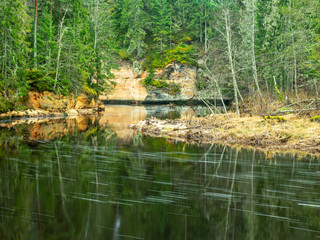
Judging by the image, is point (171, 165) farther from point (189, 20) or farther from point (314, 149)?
point (189, 20)

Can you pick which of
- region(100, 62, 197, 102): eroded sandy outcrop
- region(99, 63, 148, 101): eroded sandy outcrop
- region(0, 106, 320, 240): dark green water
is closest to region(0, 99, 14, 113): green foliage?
region(0, 106, 320, 240): dark green water

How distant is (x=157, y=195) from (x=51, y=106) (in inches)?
918

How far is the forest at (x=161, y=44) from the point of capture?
19438 mm

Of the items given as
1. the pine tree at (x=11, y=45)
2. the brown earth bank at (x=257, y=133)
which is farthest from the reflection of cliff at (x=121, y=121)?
the pine tree at (x=11, y=45)

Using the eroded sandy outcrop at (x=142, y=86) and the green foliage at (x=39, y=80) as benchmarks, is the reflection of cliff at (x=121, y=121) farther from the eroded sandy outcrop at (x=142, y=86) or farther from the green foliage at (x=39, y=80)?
the eroded sandy outcrop at (x=142, y=86)

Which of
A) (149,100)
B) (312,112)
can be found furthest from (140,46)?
(312,112)

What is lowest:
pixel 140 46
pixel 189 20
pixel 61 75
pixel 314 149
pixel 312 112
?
pixel 314 149

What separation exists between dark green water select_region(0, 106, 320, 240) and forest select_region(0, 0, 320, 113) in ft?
31.6

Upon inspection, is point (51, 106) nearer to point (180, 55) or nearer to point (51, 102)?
point (51, 102)

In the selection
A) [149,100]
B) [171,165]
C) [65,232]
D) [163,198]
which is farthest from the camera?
[149,100]

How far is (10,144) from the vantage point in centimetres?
1137

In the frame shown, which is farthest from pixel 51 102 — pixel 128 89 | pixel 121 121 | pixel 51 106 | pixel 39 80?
pixel 128 89

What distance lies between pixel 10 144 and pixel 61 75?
17.8m

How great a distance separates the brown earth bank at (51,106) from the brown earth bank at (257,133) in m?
12.1
